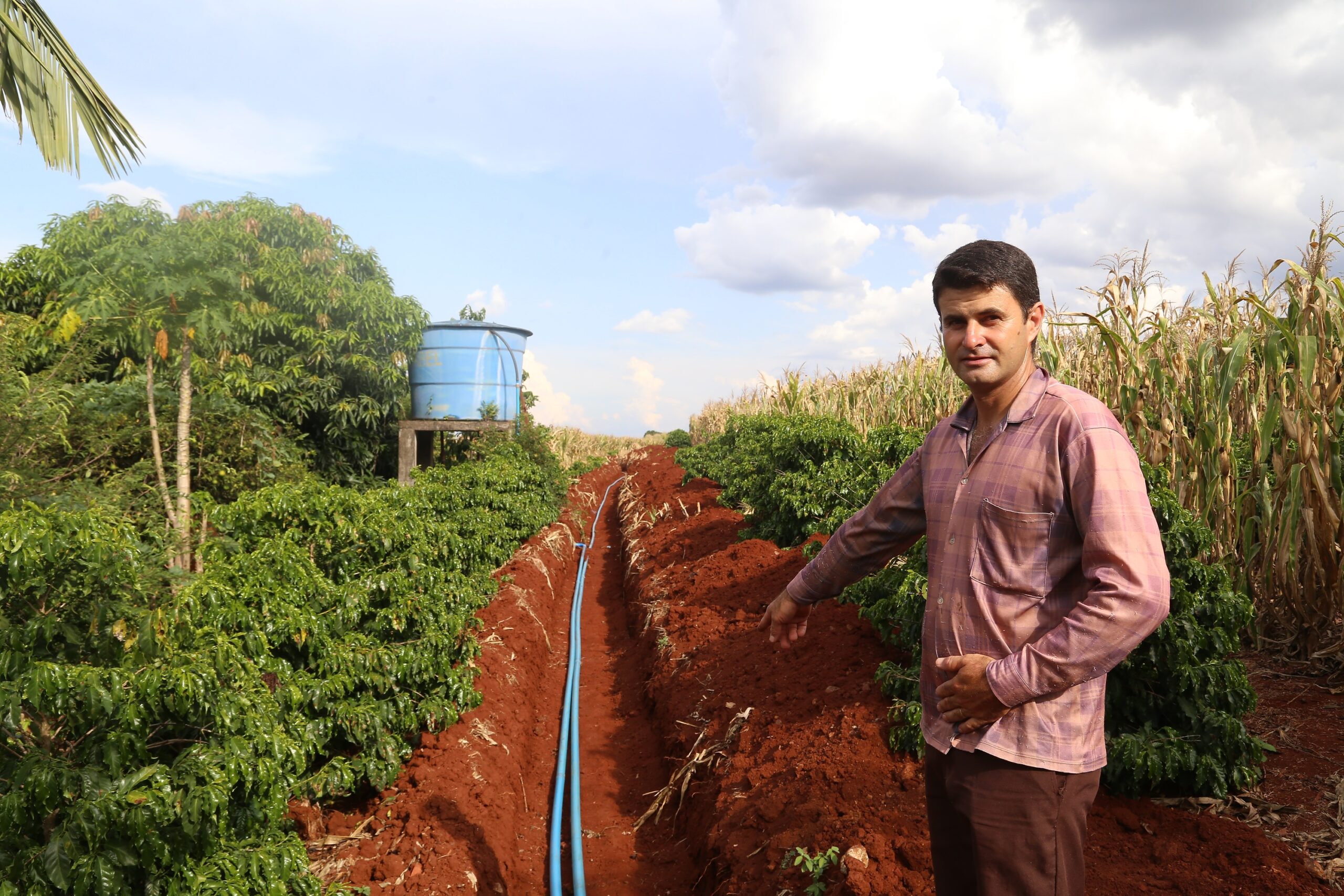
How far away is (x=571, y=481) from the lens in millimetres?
17797

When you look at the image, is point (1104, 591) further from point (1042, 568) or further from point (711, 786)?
point (711, 786)

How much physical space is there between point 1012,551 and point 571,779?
12.8ft

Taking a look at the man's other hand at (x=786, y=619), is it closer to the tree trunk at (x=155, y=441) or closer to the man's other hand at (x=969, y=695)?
the man's other hand at (x=969, y=695)

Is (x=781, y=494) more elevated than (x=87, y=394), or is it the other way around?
(x=87, y=394)

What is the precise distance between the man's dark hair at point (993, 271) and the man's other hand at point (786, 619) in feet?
3.13

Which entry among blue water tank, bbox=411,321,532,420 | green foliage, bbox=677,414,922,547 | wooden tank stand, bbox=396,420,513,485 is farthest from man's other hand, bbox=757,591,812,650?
blue water tank, bbox=411,321,532,420

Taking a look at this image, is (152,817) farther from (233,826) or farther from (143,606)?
(143,606)

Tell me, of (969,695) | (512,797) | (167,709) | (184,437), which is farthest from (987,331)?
(184,437)

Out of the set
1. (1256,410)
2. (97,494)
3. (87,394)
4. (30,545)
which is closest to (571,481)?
(87,394)

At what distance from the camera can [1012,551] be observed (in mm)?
1656

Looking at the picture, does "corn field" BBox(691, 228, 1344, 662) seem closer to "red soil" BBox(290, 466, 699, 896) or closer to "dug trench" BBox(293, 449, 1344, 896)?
"dug trench" BBox(293, 449, 1344, 896)

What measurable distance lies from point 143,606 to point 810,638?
12.1 feet

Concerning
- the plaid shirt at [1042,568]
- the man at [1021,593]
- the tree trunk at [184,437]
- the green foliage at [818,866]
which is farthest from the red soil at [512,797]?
the tree trunk at [184,437]

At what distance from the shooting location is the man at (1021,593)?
1.45m
